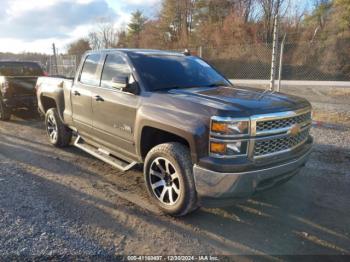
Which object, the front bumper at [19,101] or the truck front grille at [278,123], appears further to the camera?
the front bumper at [19,101]

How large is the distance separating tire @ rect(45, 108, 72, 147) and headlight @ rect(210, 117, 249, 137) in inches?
161

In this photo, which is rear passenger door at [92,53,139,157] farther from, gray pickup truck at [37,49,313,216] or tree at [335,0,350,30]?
tree at [335,0,350,30]

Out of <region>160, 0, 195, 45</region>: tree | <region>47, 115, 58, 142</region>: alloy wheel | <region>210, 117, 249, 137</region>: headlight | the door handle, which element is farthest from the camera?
<region>160, 0, 195, 45</region>: tree

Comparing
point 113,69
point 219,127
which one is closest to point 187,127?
point 219,127

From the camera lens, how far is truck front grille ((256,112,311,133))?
3287 millimetres

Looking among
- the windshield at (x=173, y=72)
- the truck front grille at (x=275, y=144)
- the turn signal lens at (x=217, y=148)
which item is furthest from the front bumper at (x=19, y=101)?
the truck front grille at (x=275, y=144)

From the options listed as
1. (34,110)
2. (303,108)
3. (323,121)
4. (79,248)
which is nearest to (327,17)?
(323,121)

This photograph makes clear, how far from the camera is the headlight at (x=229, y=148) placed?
3.20 m

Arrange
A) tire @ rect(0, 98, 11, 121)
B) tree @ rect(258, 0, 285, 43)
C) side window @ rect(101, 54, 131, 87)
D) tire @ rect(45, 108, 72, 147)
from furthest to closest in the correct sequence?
tree @ rect(258, 0, 285, 43), tire @ rect(0, 98, 11, 121), tire @ rect(45, 108, 72, 147), side window @ rect(101, 54, 131, 87)

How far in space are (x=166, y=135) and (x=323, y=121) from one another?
5853mm

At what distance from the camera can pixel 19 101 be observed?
30.0ft

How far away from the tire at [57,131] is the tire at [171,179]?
3.05 m

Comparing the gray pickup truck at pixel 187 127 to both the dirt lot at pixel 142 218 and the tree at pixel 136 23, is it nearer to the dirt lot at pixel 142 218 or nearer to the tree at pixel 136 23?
the dirt lot at pixel 142 218

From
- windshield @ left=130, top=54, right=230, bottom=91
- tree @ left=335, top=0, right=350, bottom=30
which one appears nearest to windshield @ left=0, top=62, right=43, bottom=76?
windshield @ left=130, top=54, right=230, bottom=91
